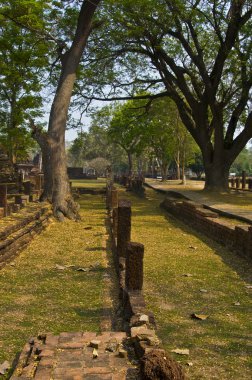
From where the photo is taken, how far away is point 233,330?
4.88 m

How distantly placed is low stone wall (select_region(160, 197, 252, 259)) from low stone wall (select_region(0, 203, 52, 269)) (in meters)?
4.26

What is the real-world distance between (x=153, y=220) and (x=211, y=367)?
39.1 feet

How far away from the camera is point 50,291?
20.9 ft

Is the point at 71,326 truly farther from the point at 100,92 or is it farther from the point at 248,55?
the point at 100,92

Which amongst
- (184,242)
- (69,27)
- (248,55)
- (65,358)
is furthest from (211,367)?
(248,55)

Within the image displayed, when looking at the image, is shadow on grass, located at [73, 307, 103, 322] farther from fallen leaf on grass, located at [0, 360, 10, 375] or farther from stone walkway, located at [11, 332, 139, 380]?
fallen leaf on grass, located at [0, 360, 10, 375]

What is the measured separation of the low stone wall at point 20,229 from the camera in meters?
8.24

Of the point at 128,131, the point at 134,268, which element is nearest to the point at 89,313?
the point at 134,268

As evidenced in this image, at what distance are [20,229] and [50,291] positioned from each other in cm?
387

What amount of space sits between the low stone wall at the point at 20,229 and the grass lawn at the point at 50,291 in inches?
7.1

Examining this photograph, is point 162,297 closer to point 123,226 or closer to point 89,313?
point 89,313

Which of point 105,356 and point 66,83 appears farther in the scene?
point 66,83

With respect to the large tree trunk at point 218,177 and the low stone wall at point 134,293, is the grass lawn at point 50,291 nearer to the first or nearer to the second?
the low stone wall at point 134,293

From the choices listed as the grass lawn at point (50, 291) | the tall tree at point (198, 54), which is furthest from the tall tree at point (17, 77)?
the grass lawn at point (50, 291)
